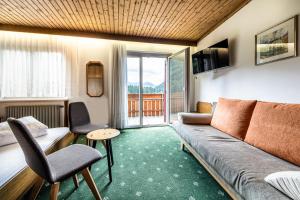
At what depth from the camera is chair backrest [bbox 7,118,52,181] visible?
994mm

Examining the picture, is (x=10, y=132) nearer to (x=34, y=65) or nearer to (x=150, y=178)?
(x=150, y=178)

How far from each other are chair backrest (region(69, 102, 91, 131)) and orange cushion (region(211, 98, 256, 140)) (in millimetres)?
2291

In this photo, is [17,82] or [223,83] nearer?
[223,83]

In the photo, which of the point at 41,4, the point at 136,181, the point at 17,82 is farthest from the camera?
the point at 17,82

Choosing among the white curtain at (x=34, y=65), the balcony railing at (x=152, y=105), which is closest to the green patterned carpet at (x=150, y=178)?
the white curtain at (x=34, y=65)

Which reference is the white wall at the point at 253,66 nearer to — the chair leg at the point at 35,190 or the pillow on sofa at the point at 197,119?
the pillow on sofa at the point at 197,119

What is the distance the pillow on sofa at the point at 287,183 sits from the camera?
81 cm

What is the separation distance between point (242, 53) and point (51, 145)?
309 centimetres

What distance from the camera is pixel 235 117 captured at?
6.57 ft

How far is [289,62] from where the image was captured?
5.65ft

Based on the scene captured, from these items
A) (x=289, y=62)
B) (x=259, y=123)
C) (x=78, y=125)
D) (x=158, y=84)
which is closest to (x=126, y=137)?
(x=78, y=125)

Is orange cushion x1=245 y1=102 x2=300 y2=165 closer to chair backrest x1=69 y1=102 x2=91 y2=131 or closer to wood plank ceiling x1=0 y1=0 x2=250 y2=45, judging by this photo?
wood plank ceiling x1=0 y1=0 x2=250 y2=45

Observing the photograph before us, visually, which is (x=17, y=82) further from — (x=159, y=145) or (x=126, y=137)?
(x=159, y=145)

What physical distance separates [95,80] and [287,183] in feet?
12.6
